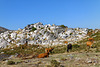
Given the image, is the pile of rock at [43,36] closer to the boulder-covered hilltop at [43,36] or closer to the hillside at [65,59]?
the boulder-covered hilltop at [43,36]

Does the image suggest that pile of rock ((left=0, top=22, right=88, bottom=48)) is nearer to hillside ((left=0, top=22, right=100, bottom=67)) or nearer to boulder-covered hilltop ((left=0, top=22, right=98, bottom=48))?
boulder-covered hilltop ((left=0, top=22, right=98, bottom=48))

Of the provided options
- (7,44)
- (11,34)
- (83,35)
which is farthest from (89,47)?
(11,34)

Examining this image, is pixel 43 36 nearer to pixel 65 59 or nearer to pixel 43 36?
pixel 43 36

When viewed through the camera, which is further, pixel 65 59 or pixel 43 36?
pixel 43 36

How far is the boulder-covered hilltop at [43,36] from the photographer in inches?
1434

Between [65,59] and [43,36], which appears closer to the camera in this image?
[65,59]

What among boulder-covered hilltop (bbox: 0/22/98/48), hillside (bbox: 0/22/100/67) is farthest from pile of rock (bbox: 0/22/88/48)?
hillside (bbox: 0/22/100/67)

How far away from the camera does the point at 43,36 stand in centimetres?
3925

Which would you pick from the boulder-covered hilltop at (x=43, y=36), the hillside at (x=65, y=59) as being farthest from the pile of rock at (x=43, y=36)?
the hillside at (x=65, y=59)

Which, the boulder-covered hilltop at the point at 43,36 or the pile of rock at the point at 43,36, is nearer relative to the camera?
the boulder-covered hilltop at the point at 43,36

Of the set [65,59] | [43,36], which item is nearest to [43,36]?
[43,36]

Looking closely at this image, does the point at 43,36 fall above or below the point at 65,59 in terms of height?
above

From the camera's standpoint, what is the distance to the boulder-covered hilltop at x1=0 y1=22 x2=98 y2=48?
3643cm

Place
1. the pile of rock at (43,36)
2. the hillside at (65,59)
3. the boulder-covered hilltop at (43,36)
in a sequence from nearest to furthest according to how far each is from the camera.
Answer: the hillside at (65,59) < the boulder-covered hilltop at (43,36) < the pile of rock at (43,36)
